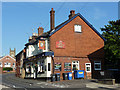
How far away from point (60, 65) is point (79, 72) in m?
3.00

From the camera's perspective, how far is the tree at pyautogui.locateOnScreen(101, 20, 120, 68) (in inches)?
1067

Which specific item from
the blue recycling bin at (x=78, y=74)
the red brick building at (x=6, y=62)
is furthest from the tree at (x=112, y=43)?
the red brick building at (x=6, y=62)

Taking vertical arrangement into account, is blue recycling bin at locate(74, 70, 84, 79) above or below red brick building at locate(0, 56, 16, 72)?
below

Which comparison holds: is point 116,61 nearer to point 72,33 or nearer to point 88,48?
point 88,48

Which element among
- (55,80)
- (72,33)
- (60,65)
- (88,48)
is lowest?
(55,80)

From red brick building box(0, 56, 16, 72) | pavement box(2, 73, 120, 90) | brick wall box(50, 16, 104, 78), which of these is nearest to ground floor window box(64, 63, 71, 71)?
brick wall box(50, 16, 104, 78)

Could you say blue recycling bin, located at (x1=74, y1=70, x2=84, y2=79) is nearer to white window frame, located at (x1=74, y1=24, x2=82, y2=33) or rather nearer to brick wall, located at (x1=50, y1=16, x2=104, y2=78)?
brick wall, located at (x1=50, y1=16, x2=104, y2=78)

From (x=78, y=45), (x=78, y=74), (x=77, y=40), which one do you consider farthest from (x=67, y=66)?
(x=77, y=40)

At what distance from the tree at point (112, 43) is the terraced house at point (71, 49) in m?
1.83

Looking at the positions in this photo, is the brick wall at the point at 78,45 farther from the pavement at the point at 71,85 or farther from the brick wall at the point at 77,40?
the pavement at the point at 71,85

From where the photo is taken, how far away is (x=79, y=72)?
3005cm

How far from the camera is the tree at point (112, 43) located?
2711 centimetres

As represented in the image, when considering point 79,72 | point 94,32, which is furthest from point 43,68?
point 94,32

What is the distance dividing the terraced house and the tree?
1.83 metres
